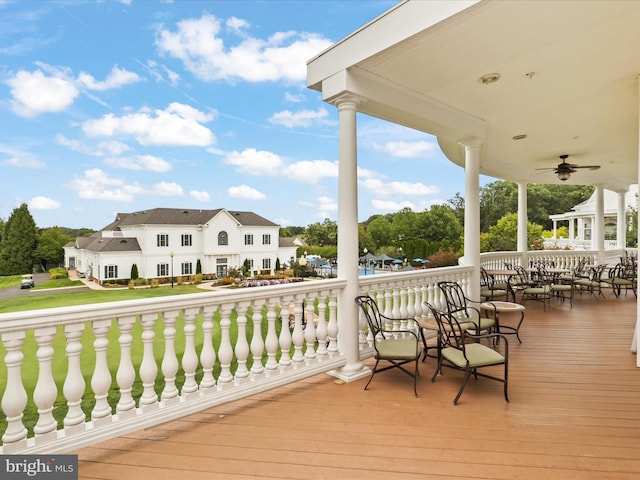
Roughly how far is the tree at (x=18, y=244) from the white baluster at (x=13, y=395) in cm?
742

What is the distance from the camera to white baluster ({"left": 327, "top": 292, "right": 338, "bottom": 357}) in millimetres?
3559

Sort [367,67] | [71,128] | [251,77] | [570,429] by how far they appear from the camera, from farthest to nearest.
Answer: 1. [251,77]
2. [71,128]
3. [367,67]
4. [570,429]

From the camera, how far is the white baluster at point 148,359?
242 cm

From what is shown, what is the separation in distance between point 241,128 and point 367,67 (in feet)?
117

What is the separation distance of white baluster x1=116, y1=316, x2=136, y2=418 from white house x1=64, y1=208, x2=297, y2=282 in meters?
9.42

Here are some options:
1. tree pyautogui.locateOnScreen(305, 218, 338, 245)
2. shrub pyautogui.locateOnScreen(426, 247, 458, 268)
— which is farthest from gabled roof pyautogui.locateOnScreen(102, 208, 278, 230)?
shrub pyautogui.locateOnScreen(426, 247, 458, 268)

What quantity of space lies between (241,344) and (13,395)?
4.69 ft

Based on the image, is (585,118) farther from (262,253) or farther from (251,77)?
(251,77)

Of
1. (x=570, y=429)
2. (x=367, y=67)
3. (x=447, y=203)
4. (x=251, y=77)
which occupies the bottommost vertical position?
(x=570, y=429)

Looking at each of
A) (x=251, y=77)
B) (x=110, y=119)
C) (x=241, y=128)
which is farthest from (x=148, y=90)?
(x=251, y=77)

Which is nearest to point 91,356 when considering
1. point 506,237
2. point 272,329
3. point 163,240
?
point 272,329

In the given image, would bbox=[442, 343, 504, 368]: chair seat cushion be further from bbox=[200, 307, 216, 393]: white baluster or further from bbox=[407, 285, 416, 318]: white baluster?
bbox=[200, 307, 216, 393]: white baluster

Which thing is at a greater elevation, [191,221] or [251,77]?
[251,77]

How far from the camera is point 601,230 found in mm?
10594
